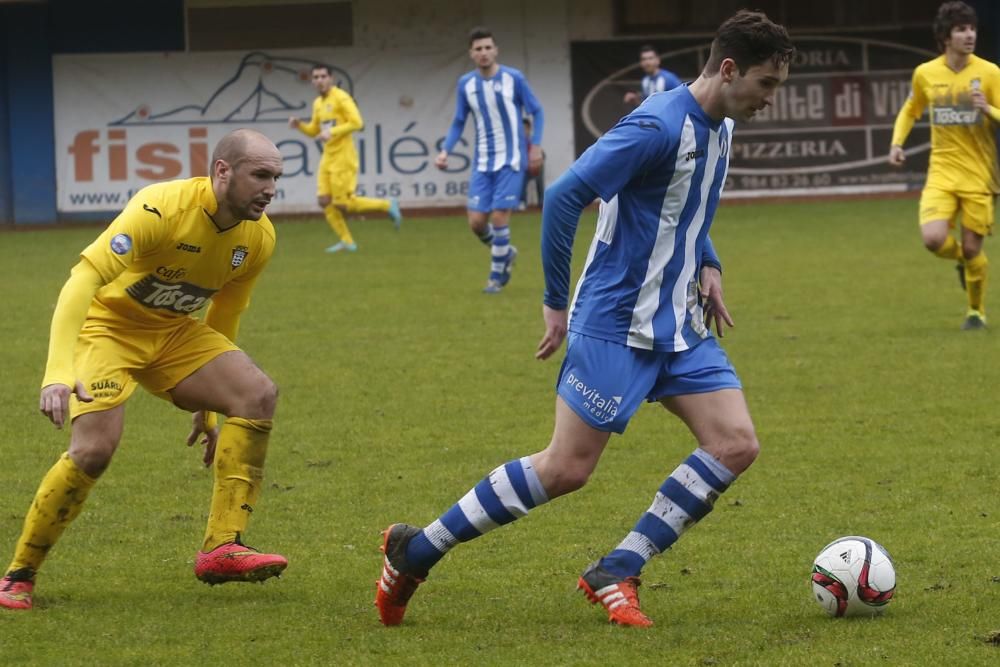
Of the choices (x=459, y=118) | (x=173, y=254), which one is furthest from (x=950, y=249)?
(x=173, y=254)

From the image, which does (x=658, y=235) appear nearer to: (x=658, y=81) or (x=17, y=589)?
(x=17, y=589)

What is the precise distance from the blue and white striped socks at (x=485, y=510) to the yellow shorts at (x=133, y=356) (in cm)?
113

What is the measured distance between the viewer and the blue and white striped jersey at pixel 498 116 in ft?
49.3

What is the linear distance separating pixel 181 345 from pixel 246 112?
21.3 metres

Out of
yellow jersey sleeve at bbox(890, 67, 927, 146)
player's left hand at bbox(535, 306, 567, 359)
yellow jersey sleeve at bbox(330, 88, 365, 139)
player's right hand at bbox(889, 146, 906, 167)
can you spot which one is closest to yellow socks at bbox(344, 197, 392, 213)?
yellow jersey sleeve at bbox(330, 88, 365, 139)

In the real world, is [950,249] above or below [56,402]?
below

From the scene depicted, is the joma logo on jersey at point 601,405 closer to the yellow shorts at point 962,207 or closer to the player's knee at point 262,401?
the player's knee at point 262,401

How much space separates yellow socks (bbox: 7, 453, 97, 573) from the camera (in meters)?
5.15

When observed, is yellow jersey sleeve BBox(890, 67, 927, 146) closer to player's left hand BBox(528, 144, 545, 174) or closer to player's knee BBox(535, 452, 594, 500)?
player's left hand BBox(528, 144, 545, 174)

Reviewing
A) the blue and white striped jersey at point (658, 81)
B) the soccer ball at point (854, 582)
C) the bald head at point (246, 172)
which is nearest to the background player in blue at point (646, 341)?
the soccer ball at point (854, 582)

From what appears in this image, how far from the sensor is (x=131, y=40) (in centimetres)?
2647

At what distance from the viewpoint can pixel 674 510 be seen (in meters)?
4.85

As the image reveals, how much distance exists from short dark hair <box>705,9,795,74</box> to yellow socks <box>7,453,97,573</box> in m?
2.42

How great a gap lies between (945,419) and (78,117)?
68.3ft
